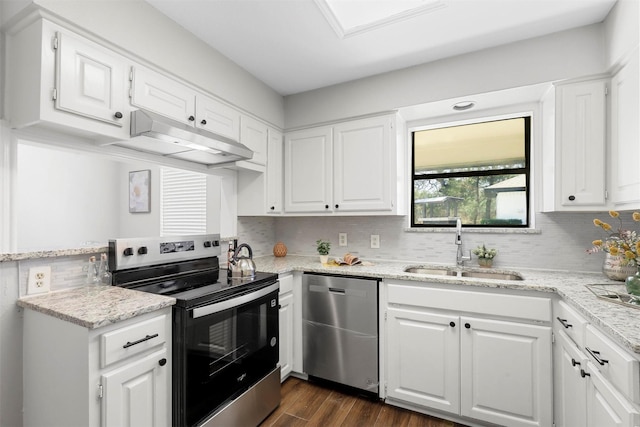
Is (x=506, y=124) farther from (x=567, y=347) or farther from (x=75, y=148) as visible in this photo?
(x=75, y=148)

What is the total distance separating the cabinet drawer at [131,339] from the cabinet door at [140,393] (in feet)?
0.18

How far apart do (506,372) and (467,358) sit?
8.4 inches

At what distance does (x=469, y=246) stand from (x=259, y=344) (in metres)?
1.80

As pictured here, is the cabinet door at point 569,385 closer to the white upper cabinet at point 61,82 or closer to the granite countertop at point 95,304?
the granite countertop at point 95,304

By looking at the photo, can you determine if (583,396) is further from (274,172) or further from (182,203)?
(182,203)

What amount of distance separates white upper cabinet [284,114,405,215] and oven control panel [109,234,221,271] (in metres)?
0.85

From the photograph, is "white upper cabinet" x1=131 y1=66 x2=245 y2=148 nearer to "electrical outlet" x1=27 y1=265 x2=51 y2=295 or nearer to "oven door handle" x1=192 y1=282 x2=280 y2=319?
"electrical outlet" x1=27 y1=265 x2=51 y2=295

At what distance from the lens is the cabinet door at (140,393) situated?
1.23 m

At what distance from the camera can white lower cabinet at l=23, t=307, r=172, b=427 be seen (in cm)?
120

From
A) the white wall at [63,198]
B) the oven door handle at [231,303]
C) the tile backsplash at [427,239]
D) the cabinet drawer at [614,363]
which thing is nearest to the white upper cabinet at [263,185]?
the tile backsplash at [427,239]

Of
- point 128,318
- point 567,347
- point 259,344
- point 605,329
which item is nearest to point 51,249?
point 128,318

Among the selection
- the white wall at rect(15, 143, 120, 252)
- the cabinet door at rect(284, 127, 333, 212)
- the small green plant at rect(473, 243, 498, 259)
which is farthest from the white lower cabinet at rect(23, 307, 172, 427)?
the small green plant at rect(473, 243, 498, 259)

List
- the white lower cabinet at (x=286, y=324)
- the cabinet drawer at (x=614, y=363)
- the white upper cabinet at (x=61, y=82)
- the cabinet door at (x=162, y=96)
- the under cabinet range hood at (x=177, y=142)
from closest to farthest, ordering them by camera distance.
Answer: the cabinet drawer at (x=614, y=363) → the white upper cabinet at (x=61, y=82) → the under cabinet range hood at (x=177, y=142) → the cabinet door at (x=162, y=96) → the white lower cabinet at (x=286, y=324)

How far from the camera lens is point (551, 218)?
2289 millimetres
